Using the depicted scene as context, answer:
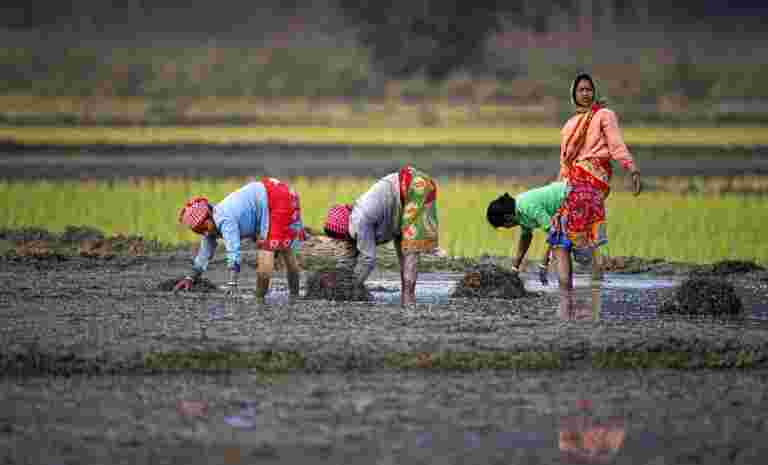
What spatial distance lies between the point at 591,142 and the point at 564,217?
2.04ft

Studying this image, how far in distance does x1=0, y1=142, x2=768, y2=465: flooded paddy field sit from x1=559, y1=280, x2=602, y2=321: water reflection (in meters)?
0.01

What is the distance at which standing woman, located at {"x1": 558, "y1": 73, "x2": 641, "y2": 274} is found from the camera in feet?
31.9

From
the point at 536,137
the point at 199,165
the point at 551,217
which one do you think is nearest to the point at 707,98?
the point at 536,137

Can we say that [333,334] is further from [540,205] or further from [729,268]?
[729,268]

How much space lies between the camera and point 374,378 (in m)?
7.73

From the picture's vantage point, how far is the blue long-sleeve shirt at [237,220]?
376 inches

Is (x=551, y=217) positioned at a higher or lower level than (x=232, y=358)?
higher

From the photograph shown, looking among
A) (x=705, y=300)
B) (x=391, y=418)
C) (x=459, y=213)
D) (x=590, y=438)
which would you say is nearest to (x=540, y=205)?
(x=705, y=300)

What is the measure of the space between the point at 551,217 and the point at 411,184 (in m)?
0.88

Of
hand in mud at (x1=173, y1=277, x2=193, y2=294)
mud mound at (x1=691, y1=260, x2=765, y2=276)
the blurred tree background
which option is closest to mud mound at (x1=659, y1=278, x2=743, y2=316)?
mud mound at (x1=691, y1=260, x2=765, y2=276)

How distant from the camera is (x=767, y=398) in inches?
292

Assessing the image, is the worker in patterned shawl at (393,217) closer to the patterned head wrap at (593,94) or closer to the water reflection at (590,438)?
the patterned head wrap at (593,94)

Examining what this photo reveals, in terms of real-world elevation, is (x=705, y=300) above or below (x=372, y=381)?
above

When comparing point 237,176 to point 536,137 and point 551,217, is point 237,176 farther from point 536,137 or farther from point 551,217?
point 551,217
